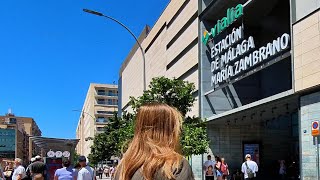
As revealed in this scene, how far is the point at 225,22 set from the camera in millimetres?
25875

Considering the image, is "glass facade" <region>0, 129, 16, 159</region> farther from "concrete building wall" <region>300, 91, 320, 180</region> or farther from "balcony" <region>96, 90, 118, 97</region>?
"concrete building wall" <region>300, 91, 320, 180</region>

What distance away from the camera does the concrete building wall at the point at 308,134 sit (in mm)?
17078

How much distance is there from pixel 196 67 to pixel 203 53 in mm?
→ 1694

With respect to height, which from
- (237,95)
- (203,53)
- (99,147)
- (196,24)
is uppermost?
(196,24)

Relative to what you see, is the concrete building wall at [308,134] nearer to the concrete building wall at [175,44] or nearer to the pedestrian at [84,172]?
the pedestrian at [84,172]

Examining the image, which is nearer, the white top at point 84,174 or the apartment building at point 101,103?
the white top at point 84,174

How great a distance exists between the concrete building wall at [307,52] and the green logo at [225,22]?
6241 mm

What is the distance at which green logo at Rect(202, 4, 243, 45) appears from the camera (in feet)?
80.1

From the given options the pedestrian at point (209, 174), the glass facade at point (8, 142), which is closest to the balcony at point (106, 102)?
the glass facade at point (8, 142)

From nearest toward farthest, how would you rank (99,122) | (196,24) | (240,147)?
1. (240,147)
2. (196,24)
3. (99,122)

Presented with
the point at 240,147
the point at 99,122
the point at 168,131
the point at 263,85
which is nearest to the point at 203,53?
the point at 263,85

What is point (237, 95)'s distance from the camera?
28578 mm

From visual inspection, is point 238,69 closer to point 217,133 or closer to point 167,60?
point 217,133

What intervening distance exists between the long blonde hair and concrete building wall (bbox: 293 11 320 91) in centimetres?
1504
